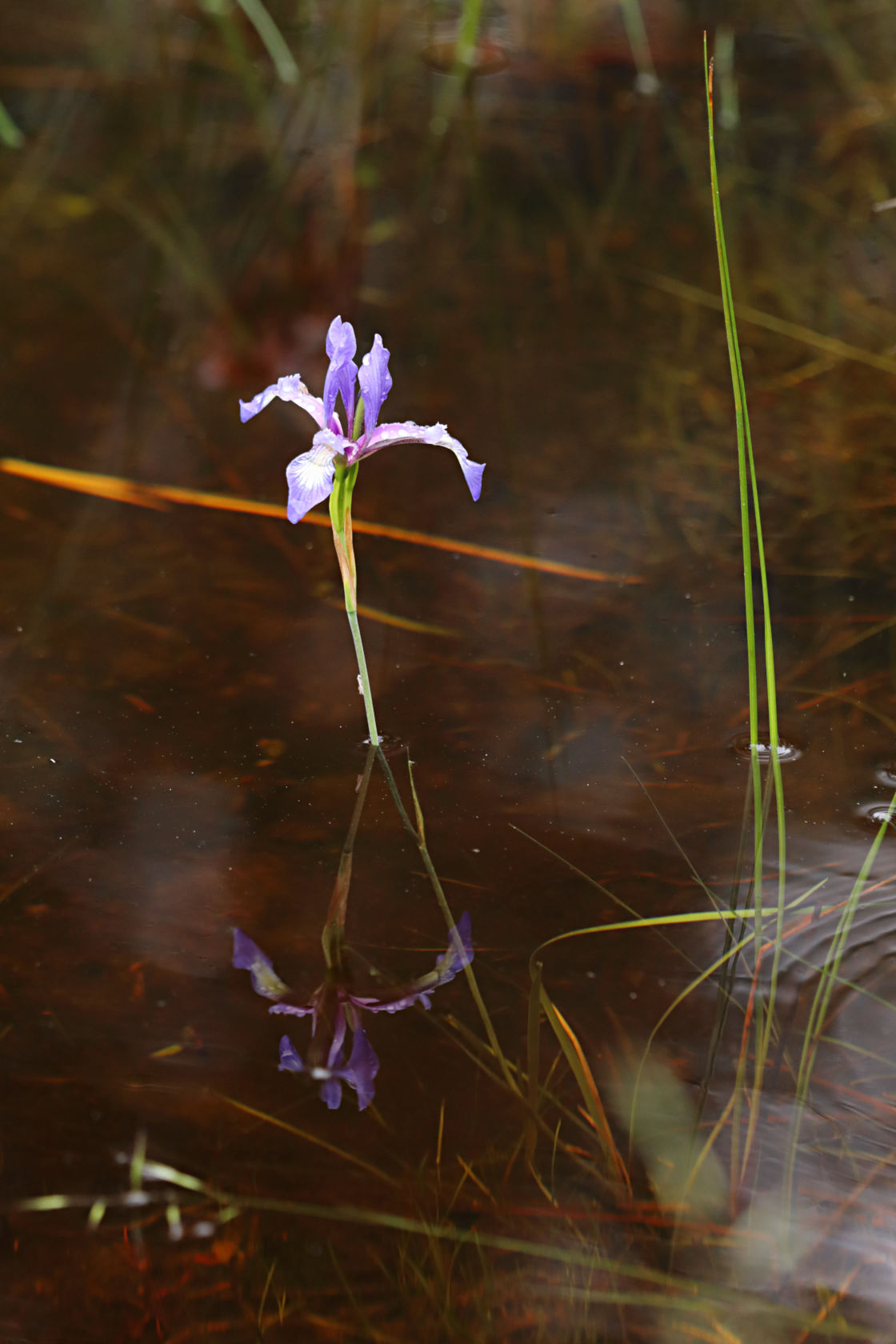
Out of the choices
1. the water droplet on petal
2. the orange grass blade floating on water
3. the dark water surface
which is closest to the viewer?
the dark water surface

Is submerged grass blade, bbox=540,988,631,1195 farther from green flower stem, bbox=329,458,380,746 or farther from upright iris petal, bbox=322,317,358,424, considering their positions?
upright iris petal, bbox=322,317,358,424

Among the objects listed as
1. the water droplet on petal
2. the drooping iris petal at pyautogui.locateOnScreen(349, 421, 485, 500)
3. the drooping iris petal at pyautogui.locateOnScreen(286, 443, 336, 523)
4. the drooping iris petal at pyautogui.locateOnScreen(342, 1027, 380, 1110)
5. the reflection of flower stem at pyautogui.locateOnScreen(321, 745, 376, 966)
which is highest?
the drooping iris petal at pyautogui.locateOnScreen(349, 421, 485, 500)

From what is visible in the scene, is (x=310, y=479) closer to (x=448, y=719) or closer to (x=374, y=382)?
(x=374, y=382)

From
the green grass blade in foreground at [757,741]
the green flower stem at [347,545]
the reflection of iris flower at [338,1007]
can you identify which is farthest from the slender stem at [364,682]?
the green grass blade in foreground at [757,741]

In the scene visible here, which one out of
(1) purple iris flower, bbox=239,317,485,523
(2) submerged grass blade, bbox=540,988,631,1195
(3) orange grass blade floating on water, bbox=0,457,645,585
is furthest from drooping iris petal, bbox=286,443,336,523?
(2) submerged grass blade, bbox=540,988,631,1195

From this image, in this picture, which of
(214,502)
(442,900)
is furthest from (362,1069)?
(214,502)

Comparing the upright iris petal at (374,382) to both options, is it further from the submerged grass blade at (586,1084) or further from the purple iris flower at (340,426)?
the submerged grass blade at (586,1084)
